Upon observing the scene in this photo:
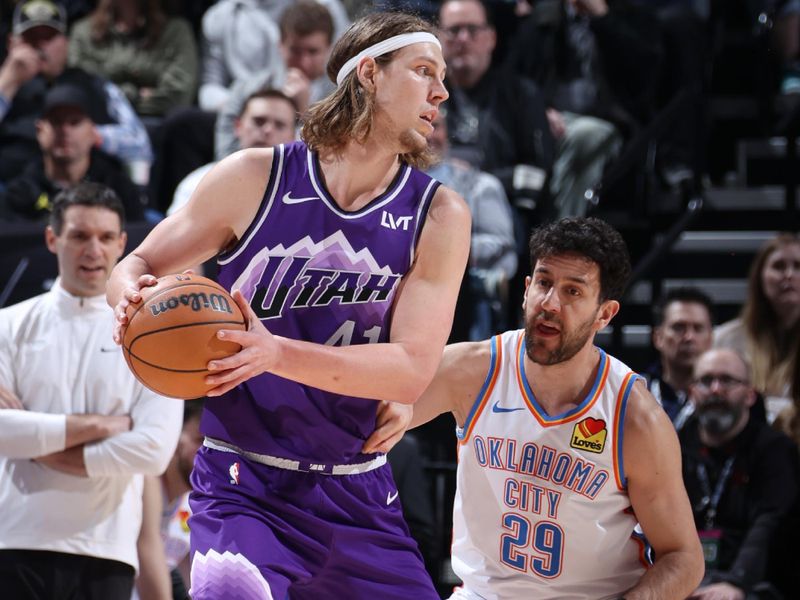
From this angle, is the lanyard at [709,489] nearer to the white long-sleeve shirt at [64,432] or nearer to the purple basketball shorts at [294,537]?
the white long-sleeve shirt at [64,432]

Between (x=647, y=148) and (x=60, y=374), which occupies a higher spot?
(x=647, y=148)

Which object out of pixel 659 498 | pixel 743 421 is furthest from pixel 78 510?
pixel 743 421

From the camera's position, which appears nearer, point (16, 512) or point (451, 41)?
point (16, 512)

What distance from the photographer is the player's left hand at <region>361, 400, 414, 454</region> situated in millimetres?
3666

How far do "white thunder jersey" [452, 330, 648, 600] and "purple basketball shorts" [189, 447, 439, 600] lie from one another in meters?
0.63

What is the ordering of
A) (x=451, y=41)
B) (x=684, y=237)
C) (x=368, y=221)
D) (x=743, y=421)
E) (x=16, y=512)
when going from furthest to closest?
1. (x=684, y=237)
2. (x=451, y=41)
3. (x=743, y=421)
4. (x=16, y=512)
5. (x=368, y=221)

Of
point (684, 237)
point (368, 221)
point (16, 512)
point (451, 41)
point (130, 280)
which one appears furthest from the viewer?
point (684, 237)

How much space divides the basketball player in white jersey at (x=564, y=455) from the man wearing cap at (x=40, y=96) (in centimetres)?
418

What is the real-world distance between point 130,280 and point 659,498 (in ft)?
6.01

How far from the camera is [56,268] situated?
661 centimetres

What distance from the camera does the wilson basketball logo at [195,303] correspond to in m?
3.08

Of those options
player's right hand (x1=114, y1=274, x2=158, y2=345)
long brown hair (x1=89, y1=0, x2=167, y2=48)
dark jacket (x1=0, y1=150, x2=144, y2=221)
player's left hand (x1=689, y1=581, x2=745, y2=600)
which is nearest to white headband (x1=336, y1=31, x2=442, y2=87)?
player's right hand (x1=114, y1=274, x2=158, y2=345)

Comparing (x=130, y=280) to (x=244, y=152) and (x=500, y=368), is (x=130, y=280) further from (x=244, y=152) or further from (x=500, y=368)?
(x=500, y=368)

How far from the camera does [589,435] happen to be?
4172 millimetres
